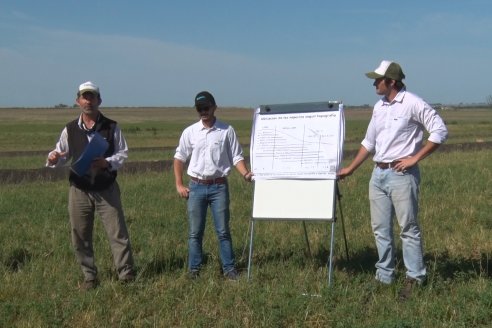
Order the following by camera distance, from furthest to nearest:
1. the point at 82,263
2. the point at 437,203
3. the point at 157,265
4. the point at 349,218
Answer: the point at 437,203, the point at 349,218, the point at 157,265, the point at 82,263

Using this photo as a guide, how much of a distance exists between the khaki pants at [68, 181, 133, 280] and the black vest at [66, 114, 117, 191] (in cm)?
7

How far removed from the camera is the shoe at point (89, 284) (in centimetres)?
623

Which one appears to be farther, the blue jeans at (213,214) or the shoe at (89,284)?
the blue jeans at (213,214)

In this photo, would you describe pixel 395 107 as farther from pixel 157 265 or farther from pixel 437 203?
pixel 437 203

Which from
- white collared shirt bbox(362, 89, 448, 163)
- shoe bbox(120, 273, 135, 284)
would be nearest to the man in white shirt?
shoe bbox(120, 273, 135, 284)

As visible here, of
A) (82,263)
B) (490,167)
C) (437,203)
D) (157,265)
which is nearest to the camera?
(82,263)

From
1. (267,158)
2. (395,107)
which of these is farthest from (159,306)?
(395,107)

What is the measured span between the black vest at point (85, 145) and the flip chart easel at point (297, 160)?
145 centimetres

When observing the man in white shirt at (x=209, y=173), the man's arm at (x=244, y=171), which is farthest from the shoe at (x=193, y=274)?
the man's arm at (x=244, y=171)

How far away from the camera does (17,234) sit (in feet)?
29.3

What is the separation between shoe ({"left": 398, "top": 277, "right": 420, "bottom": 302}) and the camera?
5633 millimetres

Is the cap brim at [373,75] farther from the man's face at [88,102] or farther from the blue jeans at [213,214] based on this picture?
the man's face at [88,102]

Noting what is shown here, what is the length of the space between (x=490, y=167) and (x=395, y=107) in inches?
503

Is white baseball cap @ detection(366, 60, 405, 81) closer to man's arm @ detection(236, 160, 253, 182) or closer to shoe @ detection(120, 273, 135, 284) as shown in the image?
man's arm @ detection(236, 160, 253, 182)
